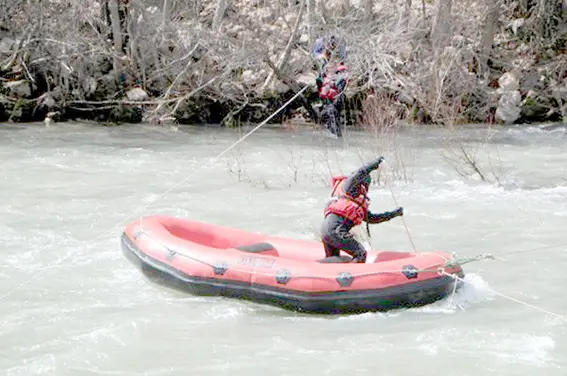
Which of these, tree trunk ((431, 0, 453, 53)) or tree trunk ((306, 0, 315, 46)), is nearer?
tree trunk ((306, 0, 315, 46))

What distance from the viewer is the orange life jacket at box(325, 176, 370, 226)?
22.8 ft

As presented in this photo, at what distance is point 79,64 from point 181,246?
10.0 meters

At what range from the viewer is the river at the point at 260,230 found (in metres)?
6.06

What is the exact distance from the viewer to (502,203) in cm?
1015

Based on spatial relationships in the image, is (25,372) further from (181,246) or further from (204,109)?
(204,109)

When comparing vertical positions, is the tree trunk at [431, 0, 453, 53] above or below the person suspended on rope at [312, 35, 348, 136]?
above

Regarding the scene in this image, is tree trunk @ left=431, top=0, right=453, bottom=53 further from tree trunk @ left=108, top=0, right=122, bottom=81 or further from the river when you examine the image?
tree trunk @ left=108, top=0, right=122, bottom=81

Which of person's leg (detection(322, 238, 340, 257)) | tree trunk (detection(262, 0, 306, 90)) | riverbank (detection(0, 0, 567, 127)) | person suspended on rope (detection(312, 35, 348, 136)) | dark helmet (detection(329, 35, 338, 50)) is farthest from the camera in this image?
Result: riverbank (detection(0, 0, 567, 127))

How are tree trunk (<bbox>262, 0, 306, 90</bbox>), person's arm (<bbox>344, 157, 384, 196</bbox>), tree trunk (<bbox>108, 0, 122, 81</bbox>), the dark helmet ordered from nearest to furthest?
person's arm (<bbox>344, 157, 384, 196</bbox>) → the dark helmet → tree trunk (<bbox>262, 0, 306, 90</bbox>) → tree trunk (<bbox>108, 0, 122, 81</bbox>)

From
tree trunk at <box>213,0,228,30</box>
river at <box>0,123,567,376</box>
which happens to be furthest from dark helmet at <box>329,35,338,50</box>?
tree trunk at <box>213,0,228,30</box>

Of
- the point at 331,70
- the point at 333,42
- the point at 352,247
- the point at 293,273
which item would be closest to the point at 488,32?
the point at 333,42

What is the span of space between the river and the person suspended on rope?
716 millimetres

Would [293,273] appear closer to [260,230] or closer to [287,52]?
[260,230]

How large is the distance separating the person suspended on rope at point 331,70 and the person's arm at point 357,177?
7.42 metres
